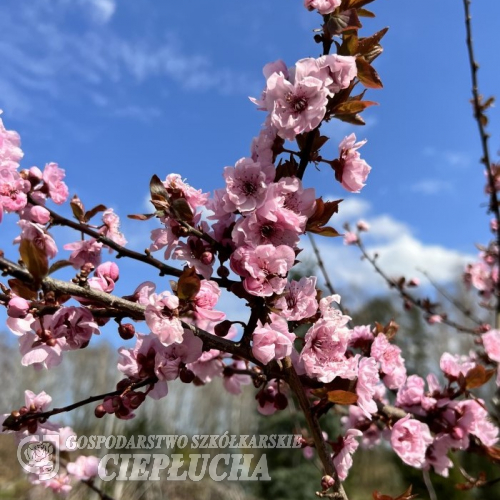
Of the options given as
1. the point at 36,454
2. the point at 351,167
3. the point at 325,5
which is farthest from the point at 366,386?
the point at 36,454

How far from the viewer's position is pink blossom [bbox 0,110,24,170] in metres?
1.02

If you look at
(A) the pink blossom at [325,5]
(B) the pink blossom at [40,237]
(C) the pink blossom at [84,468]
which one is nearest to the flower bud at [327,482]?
(B) the pink blossom at [40,237]

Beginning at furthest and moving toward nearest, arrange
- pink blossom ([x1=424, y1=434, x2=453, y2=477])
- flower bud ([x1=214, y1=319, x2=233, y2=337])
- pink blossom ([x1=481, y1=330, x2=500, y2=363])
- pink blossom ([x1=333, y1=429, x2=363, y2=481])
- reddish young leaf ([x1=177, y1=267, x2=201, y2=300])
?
1. pink blossom ([x1=481, y1=330, x2=500, y2=363])
2. pink blossom ([x1=424, y1=434, x2=453, y2=477])
3. pink blossom ([x1=333, y1=429, x2=363, y2=481])
4. flower bud ([x1=214, y1=319, x2=233, y2=337])
5. reddish young leaf ([x1=177, y1=267, x2=201, y2=300])

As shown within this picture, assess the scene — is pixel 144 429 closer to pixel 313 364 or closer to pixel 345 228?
pixel 345 228

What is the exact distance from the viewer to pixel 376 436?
1.54 m

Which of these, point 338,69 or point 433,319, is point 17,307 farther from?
point 433,319

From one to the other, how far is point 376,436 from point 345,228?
1.81 metres

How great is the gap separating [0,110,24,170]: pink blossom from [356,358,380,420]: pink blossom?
88 centimetres

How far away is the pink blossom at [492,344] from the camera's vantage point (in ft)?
5.40

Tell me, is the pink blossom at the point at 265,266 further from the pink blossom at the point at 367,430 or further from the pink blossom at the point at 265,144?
the pink blossom at the point at 367,430

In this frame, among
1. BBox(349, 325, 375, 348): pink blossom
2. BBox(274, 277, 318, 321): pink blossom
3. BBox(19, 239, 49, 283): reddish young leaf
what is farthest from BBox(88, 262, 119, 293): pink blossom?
BBox(349, 325, 375, 348): pink blossom

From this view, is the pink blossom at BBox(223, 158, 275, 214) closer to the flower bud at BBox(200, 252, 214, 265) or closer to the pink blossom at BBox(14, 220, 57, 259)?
the flower bud at BBox(200, 252, 214, 265)

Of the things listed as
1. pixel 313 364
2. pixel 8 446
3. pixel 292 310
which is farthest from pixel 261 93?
pixel 8 446

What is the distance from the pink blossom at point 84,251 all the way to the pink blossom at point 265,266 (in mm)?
502
